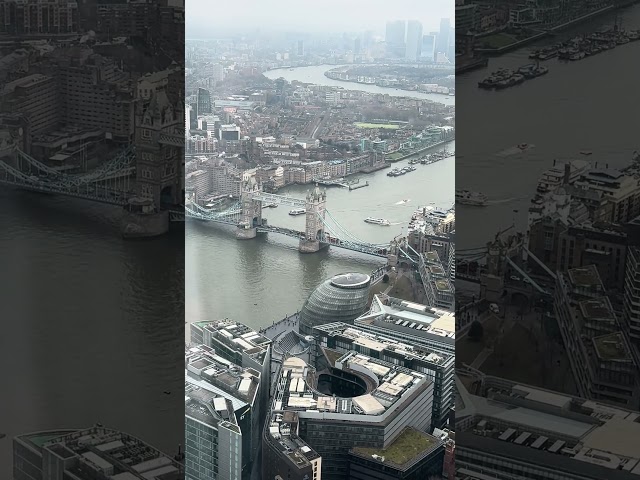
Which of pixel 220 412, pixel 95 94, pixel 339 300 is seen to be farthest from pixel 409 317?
pixel 95 94

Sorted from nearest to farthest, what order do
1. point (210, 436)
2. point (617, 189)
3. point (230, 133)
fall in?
point (617, 189) → point (210, 436) → point (230, 133)

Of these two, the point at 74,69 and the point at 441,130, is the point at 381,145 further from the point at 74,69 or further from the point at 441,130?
the point at 74,69

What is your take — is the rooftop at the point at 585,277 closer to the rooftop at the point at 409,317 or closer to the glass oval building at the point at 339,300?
the rooftop at the point at 409,317

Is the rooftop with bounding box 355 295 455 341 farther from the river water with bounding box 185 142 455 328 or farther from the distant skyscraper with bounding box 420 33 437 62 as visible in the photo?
the distant skyscraper with bounding box 420 33 437 62

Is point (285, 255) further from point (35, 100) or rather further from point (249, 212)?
point (35, 100)

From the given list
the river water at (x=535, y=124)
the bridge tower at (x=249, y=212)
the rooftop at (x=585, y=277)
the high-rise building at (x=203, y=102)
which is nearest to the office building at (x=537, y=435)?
the rooftop at (x=585, y=277)

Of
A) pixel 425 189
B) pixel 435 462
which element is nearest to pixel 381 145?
pixel 425 189
